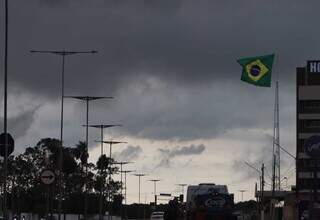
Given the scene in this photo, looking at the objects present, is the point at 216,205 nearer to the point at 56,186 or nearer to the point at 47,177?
the point at 47,177

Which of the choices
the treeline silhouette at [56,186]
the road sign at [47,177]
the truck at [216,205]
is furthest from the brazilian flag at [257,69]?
the treeline silhouette at [56,186]

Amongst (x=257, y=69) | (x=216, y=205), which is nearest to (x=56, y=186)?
(x=216, y=205)

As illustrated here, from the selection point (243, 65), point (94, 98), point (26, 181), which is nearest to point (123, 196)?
point (26, 181)

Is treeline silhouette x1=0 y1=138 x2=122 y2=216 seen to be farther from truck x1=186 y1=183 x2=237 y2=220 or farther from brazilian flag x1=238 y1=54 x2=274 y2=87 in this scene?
brazilian flag x1=238 y1=54 x2=274 y2=87

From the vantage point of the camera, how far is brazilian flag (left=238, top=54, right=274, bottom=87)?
42.5 m

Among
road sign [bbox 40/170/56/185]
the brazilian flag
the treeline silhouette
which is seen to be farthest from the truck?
the treeline silhouette

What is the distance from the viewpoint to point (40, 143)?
145 meters

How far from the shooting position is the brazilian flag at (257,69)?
42500 millimetres

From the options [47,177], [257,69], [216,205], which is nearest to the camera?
[47,177]

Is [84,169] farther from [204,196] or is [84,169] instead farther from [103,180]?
[204,196]

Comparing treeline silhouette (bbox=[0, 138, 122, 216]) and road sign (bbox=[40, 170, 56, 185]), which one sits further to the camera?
A: treeline silhouette (bbox=[0, 138, 122, 216])

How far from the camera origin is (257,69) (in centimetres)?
4328

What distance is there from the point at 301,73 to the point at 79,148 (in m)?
37.5

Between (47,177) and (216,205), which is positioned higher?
(47,177)
